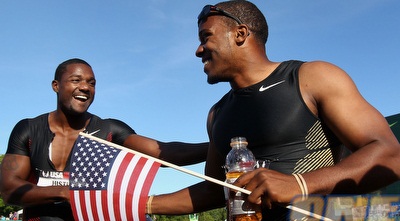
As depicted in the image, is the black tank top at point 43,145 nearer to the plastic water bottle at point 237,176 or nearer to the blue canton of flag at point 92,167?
the blue canton of flag at point 92,167

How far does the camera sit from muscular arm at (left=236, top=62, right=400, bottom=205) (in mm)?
2385

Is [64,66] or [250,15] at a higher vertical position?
[64,66]

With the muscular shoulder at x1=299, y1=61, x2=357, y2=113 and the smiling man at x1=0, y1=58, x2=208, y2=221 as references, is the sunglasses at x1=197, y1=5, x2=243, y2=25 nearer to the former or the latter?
the muscular shoulder at x1=299, y1=61, x2=357, y2=113

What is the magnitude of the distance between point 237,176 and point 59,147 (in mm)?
3307

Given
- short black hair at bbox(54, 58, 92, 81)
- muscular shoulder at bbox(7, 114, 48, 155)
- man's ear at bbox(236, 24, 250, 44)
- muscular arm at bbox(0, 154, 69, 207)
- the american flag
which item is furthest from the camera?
short black hair at bbox(54, 58, 92, 81)

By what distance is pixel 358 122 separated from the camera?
268 cm

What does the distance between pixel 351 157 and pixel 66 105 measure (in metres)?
3.85

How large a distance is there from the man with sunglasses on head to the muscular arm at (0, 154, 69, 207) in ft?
5.49

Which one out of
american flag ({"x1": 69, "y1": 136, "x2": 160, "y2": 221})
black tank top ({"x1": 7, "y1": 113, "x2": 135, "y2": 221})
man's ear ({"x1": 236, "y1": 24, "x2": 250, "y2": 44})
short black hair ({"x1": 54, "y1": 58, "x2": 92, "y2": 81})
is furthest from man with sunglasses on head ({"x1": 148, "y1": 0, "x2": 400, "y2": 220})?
short black hair ({"x1": 54, "y1": 58, "x2": 92, "y2": 81})

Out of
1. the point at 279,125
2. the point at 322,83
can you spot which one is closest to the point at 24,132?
the point at 279,125

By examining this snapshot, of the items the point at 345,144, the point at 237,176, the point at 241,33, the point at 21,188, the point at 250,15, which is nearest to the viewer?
the point at 237,176

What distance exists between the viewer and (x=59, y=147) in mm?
5449

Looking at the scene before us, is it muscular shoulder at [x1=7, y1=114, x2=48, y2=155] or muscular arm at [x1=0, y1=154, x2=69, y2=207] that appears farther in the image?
muscular shoulder at [x1=7, y1=114, x2=48, y2=155]

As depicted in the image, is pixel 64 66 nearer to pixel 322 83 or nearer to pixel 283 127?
pixel 283 127
